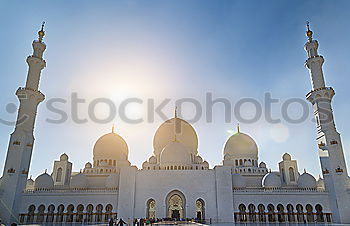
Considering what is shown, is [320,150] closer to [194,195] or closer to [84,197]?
[194,195]

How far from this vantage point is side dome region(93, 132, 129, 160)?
28.9 m

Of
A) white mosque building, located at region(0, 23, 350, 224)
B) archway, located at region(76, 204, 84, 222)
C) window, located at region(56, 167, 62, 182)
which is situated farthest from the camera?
window, located at region(56, 167, 62, 182)

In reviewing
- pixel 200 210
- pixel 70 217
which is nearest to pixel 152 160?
pixel 200 210

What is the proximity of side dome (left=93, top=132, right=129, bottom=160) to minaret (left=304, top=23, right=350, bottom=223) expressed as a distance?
61.8 ft

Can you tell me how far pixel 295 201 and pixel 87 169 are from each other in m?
20.2

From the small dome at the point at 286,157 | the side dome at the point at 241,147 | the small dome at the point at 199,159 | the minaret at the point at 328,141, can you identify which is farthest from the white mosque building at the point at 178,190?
the side dome at the point at 241,147

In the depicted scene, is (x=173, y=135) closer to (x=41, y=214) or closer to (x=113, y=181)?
(x=113, y=181)

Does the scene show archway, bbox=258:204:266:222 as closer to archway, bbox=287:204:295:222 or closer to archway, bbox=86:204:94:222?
archway, bbox=287:204:295:222

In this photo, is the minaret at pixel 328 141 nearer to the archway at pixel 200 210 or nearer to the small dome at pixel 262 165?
the small dome at pixel 262 165

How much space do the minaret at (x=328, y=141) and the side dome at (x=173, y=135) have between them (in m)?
12.2

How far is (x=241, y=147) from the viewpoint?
29.3 meters

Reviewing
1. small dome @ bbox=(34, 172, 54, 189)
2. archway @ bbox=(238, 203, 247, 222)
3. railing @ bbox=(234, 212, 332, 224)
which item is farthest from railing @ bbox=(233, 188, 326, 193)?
small dome @ bbox=(34, 172, 54, 189)

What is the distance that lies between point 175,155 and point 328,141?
13192mm

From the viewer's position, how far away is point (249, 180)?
27.4 metres
